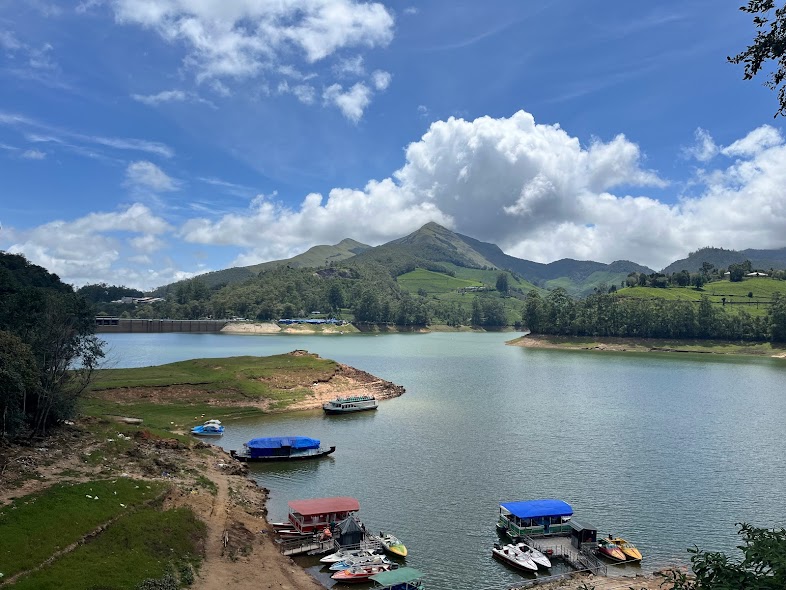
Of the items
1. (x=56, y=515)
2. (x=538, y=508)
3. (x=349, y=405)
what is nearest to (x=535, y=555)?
A: (x=538, y=508)

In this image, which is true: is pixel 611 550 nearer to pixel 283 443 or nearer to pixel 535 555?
pixel 535 555

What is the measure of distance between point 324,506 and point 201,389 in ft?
189

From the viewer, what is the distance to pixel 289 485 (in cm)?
5766

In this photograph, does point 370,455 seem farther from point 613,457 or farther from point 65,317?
point 65,317

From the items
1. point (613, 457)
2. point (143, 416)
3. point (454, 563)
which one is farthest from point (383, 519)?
point (143, 416)

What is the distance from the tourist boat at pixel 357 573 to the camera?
37.7 m

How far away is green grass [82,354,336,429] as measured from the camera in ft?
277

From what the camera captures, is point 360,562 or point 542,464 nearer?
point 360,562

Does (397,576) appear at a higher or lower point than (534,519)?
lower

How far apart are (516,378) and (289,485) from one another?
87785 millimetres

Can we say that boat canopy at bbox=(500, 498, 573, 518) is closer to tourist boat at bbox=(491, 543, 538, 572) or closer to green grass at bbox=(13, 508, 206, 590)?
tourist boat at bbox=(491, 543, 538, 572)

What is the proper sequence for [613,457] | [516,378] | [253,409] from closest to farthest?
[613,457] < [253,409] < [516,378]

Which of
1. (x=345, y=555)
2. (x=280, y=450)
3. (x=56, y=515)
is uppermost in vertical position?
(x=56, y=515)

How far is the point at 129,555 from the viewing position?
107ft
